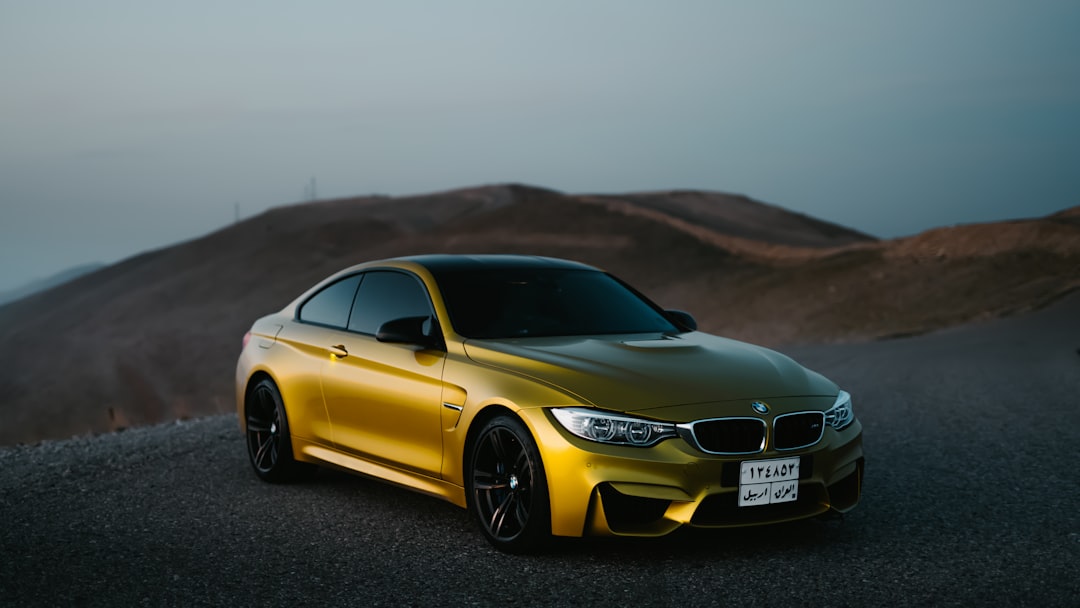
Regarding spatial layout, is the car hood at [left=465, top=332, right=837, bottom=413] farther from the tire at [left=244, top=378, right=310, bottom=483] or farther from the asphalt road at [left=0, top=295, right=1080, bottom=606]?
the tire at [left=244, top=378, right=310, bottom=483]

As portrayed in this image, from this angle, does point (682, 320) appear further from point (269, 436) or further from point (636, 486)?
point (269, 436)

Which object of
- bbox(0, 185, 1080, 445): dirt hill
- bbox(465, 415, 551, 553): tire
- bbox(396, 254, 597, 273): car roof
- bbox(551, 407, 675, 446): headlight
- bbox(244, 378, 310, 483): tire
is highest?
bbox(396, 254, 597, 273): car roof

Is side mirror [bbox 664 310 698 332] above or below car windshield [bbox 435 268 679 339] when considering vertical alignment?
below

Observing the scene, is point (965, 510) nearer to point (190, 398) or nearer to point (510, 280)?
point (510, 280)

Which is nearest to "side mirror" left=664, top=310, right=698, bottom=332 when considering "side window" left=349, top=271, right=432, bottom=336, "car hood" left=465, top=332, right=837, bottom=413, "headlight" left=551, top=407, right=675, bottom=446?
"car hood" left=465, top=332, right=837, bottom=413

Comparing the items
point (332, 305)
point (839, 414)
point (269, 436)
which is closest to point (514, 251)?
point (269, 436)

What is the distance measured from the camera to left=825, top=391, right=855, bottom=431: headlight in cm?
612

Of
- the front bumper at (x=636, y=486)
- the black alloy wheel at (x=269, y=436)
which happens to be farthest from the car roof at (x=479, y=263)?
the front bumper at (x=636, y=486)

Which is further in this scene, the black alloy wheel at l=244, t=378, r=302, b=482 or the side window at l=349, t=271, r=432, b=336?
the black alloy wheel at l=244, t=378, r=302, b=482

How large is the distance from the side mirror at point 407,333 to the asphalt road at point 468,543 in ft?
3.48

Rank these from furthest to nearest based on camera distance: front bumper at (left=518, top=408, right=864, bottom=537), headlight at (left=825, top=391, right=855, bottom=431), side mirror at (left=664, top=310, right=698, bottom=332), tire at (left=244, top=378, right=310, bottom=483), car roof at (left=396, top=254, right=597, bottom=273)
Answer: tire at (left=244, top=378, right=310, bottom=483)
side mirror at (left=664, top=310, right=698, bottom=332)
car roof at (left=396, top=254, right=597, bottom=273)
headlight at (left=825, top=391, right=855, bottom=431)
front bumper at (left=518, top=408, right=864, bottom=537)

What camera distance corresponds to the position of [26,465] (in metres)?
9.33

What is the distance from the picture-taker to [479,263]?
7488 mm

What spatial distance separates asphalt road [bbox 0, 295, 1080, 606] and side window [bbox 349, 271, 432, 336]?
1.16 m
